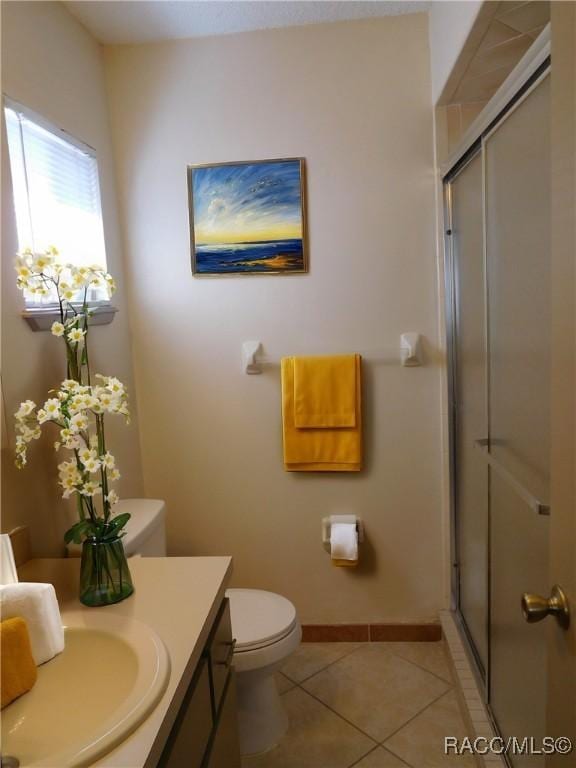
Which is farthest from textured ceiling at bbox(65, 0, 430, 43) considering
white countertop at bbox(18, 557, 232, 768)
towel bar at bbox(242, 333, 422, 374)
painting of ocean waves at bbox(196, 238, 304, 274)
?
white countertop at bbox(18, 557, 232, 768)

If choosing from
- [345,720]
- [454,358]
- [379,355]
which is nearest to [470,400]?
[454,358]

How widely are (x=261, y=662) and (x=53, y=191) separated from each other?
165 centimetres

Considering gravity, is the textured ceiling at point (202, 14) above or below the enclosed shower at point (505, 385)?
above

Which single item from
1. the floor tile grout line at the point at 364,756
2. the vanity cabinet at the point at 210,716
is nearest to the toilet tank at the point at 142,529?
the vanity cabinet at the point at 210,716

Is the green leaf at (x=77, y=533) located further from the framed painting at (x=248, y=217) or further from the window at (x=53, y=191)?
the framed painting at (x=248, y=217)

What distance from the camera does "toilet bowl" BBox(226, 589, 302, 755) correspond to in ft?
5.73

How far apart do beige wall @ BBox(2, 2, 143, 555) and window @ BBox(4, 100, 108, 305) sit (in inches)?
1.9

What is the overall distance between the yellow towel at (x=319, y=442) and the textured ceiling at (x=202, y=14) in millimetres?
1282

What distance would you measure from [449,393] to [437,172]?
865 mm

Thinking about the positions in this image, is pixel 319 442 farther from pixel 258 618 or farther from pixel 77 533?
pixel 77 533

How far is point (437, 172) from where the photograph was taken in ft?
6.93

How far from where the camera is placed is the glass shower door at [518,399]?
1.22 metres

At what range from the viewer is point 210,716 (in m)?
1.21

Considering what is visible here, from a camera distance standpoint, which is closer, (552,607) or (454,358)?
(552,607)
